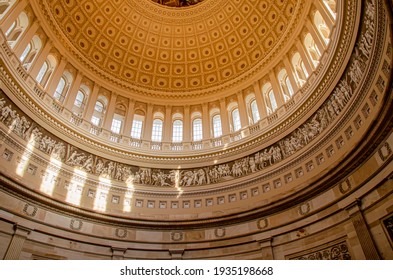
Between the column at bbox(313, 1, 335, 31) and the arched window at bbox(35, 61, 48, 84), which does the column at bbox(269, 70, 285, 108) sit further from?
the arched window at bbox(35, 61, 48, 84)

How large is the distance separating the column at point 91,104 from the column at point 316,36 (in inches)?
671

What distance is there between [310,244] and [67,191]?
14401mm

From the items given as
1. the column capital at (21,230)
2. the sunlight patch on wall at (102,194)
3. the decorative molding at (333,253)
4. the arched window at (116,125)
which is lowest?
the decorative molding at (333,253)

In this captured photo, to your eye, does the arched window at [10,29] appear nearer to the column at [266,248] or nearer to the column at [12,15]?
the column at [12,15]

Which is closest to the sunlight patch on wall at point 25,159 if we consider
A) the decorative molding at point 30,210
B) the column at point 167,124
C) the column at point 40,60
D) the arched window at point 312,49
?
the decorative molding at point 30,210

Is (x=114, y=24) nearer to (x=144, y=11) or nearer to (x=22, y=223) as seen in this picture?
(x=144, y=11)

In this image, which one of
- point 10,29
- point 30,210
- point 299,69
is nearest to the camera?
point 30,210

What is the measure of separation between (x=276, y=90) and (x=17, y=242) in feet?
63.6

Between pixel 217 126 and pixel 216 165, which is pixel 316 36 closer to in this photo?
pixel 217 126

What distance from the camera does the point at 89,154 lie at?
21141 mm

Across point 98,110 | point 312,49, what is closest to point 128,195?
point 98,110

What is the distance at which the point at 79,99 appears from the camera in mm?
24234

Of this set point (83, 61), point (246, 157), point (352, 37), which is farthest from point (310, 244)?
point (83, 61)

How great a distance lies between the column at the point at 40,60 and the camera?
2038 centimetres
